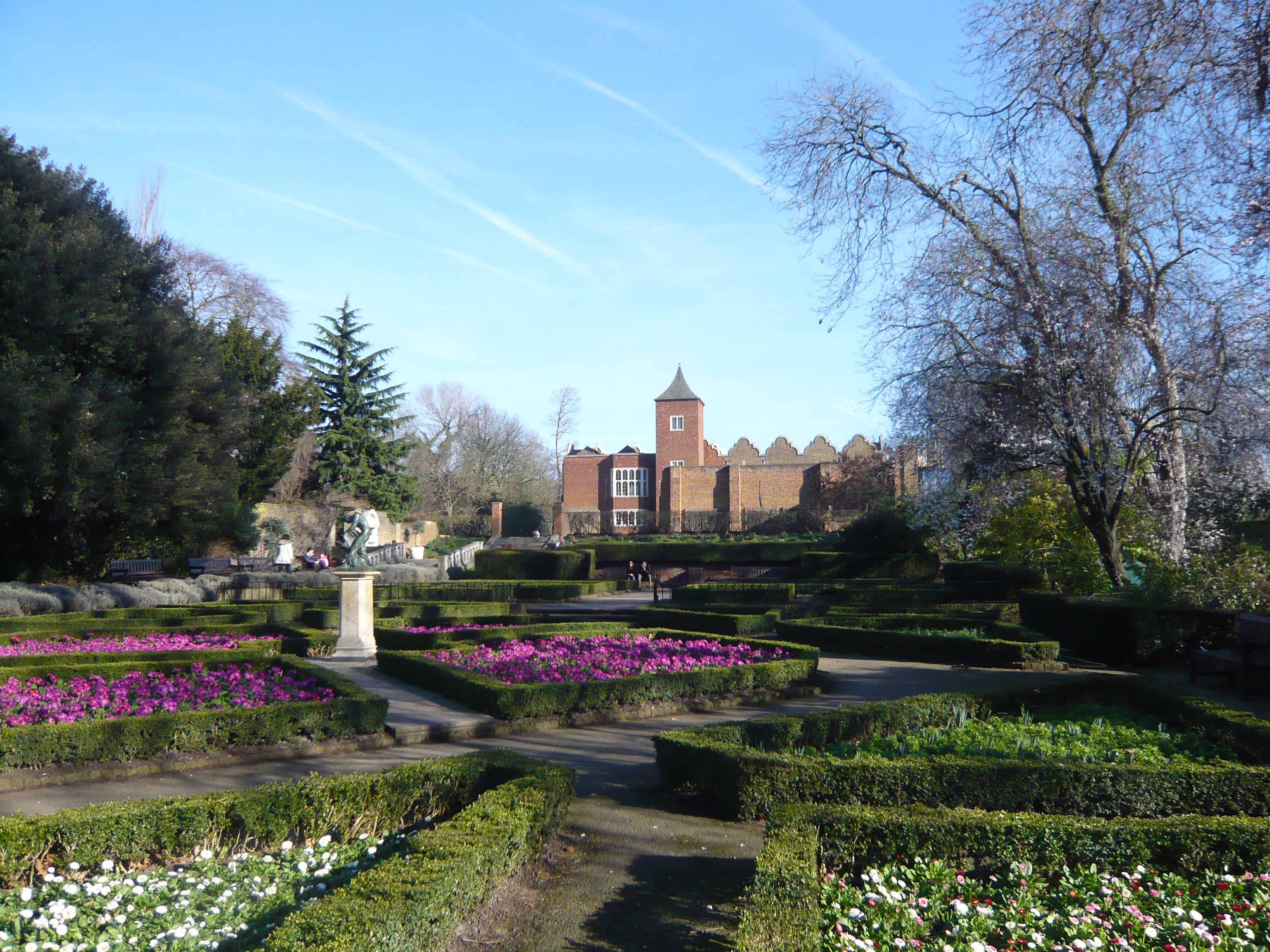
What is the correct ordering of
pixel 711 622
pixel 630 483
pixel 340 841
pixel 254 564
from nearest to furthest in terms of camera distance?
1. pixel 340 841
2. pixel 711 622
3. pixel 254 564
4. pixel 630 483

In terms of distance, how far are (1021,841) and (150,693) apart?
24.7ft

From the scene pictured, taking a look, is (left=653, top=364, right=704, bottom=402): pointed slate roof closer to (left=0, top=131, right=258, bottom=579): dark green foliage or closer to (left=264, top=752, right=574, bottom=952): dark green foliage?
(left=0, top=131, right=258, bottom=579): dark green foliage

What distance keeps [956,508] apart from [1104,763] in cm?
1325

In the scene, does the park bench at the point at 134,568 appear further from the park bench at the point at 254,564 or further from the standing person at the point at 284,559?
the standing person at the point at 284,559

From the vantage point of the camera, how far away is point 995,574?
64.9ft

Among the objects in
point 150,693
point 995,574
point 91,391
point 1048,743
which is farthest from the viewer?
point 995,574

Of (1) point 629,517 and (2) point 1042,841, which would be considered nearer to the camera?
(2) point 1042,841

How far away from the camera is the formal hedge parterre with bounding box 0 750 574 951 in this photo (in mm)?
3061

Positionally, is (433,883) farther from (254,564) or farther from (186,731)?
(254,564)

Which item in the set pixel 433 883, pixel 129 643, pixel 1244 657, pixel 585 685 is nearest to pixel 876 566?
pixel 1244 657

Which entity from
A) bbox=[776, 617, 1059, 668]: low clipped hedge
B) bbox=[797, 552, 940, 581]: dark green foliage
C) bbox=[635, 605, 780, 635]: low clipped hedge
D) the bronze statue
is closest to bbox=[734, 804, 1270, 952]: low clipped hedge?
bbox=[776, 617, 1059, 668]: low clipped hedge

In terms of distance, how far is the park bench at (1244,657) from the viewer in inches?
358

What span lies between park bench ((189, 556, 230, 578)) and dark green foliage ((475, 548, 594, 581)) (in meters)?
7.29

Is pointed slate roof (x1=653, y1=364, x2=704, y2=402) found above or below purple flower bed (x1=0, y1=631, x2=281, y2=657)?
above
